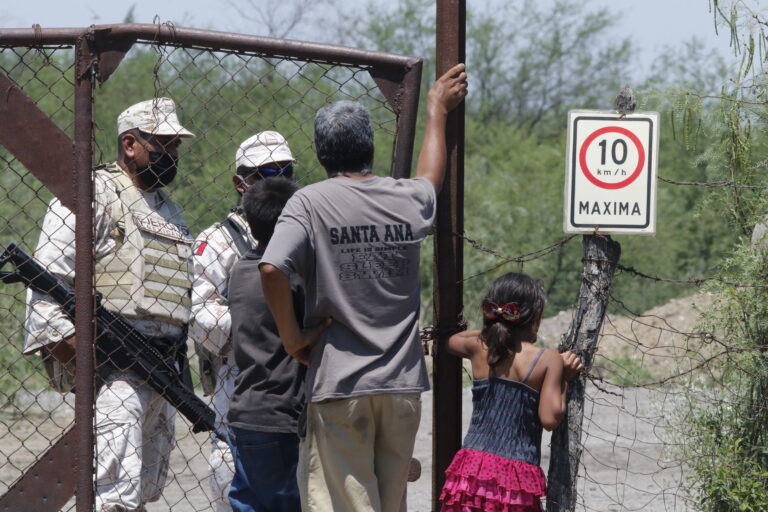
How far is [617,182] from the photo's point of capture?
146 inches

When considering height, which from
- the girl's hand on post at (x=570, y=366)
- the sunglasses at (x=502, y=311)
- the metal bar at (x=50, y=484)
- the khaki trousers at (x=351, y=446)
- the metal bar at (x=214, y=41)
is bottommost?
the metal bar at (x=50, y=484)

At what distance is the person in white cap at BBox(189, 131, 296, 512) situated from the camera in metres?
4.11

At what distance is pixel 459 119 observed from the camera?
395cm

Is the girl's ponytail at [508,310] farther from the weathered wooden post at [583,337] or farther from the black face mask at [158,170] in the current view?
the black face mask at [158,170]

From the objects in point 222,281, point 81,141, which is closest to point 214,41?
point 81,141

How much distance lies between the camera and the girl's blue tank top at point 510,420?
3695 millimetres

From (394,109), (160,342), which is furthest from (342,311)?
(160,342)

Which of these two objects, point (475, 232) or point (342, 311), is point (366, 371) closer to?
point (342, 311)

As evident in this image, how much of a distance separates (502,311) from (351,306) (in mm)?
678

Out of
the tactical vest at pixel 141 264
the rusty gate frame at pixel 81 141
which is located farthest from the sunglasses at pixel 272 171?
the rusty gate frame at pixel 81 141

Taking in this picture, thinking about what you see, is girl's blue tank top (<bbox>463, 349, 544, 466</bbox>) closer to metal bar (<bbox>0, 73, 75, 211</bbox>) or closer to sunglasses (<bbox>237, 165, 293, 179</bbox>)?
sunglasses (<bbox>237, 165, 293, 179</bbox>)

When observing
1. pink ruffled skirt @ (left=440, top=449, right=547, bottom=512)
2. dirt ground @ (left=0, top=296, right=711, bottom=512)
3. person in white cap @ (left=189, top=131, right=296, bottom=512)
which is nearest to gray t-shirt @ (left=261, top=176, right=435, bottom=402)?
pink ruffled skirt @ (left=440, top=449, right=547, bottom=512)

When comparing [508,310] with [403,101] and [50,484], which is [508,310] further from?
[50,484]

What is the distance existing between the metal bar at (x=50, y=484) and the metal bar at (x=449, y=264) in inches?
54.3
